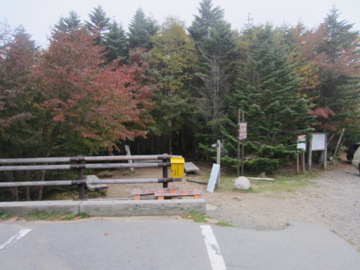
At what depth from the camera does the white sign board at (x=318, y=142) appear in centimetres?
1306

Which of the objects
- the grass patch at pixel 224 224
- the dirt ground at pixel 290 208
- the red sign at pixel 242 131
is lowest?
the dirt ground at pixel 290 208

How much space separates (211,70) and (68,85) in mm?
10066

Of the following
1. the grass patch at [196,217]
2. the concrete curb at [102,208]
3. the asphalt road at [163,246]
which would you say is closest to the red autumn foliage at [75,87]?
the concrete curb at [102,208]

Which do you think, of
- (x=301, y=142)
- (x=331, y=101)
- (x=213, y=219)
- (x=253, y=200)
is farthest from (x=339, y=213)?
(x=331, y=101)

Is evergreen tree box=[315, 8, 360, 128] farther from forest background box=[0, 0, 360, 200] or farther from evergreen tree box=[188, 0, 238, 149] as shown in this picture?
evergreen tree box=[188, 0, 238, 149]

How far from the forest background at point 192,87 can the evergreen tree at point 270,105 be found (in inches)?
2.2

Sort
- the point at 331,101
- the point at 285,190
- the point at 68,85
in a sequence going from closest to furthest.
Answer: the point at 68,85, the point at 285,190, the point at 331,101

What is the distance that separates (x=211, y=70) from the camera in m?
14.7

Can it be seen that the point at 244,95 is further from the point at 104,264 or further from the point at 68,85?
the point at 104,264

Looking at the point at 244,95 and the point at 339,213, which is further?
the point at 244,95

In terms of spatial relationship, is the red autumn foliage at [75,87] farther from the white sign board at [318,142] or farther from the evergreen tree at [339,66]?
the evergreen tree at [339,66]

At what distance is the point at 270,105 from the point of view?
11578mm

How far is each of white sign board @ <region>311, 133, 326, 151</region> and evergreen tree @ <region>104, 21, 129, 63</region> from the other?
11842 millimetres

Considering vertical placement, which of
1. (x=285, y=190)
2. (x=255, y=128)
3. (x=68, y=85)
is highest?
(x=68, y=85)
